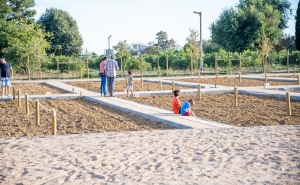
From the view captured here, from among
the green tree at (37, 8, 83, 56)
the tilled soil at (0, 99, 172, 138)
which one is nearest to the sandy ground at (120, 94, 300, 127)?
the tilled soil at (0, 99, 172, 138)

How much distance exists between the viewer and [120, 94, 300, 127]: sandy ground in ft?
34.5

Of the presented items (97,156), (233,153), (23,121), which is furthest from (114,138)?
(23,121)

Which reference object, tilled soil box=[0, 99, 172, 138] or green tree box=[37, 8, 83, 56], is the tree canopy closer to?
green tree box=[37, 8, 83, 56]

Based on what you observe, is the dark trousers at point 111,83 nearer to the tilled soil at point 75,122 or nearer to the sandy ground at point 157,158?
the tilled soil at point 75,122

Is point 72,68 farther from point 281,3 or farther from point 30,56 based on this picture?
point 281,3

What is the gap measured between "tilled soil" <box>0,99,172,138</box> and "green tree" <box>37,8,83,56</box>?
1630 inches

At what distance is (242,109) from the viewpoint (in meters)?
12.7

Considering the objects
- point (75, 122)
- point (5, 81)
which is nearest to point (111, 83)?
point (5, 81)

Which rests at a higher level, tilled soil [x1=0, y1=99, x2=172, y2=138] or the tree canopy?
the tree canopy

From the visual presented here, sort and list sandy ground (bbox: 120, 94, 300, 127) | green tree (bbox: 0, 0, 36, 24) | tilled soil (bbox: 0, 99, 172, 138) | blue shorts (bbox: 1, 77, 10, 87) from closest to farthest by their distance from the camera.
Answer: tilled soil (bbox: 0, 99, 172, 138), sandy ground (bbox: 120, 94, 300, 127), blue shorts (bbox: 1, 77, 10, 87), green tree (bbox: 0, 0, 36, 24)

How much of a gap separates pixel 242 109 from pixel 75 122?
4775 millimetres

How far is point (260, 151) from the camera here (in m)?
6.82

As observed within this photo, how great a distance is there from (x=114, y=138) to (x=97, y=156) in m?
1.53

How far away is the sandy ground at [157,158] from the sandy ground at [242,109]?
5.73 ft
